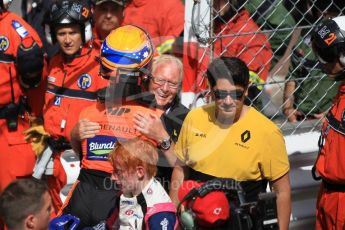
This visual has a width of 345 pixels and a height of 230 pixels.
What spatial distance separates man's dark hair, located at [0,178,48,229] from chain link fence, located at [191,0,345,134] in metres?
1.49

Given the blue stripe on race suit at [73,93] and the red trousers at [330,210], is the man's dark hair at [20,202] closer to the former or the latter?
the blue stripe on race suit at [73,93]

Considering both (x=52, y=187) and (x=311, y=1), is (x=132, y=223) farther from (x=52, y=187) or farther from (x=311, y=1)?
(x=311, y=1)

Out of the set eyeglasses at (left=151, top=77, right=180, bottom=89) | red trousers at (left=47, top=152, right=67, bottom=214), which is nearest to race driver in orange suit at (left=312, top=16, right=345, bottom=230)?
eyeglasses at (left=151, top=77, right=180, bottom=89)

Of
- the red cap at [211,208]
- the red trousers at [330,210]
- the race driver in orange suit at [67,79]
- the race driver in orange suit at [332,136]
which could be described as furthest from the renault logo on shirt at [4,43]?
the red cap at [211,208]

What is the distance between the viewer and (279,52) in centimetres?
614

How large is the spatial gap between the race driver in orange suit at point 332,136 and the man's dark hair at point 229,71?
2.07 ft

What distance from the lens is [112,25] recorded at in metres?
6.25

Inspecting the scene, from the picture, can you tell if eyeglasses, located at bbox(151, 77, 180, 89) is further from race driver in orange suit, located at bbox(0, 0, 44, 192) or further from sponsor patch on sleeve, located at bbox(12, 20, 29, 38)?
sponsor patch on sleeve, located at bbox(12, 20, 29, 38)

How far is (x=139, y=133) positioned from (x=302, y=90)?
1.65 metres

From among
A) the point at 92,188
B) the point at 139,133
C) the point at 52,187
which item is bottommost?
Result: the point at 52,187

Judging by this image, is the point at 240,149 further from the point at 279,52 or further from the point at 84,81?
the point at 279,52

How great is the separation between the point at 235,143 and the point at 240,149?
0.04 m

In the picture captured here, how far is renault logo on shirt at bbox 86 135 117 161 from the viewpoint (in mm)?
4648

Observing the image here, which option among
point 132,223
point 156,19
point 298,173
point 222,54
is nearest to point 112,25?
point 156,19
